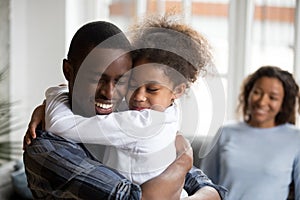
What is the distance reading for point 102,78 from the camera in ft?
2.65

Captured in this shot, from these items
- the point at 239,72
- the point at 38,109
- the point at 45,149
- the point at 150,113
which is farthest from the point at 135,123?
the point at 239,72

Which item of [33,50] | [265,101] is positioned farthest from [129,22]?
[265,101]

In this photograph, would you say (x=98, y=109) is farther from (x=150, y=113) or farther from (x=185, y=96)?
(x=185, y=96)

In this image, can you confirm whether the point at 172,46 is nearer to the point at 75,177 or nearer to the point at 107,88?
the point at 107,88

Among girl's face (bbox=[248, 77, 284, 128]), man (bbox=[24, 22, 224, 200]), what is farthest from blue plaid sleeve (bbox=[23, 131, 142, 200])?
girl's face (bbox=[248, 77, 284, 128])

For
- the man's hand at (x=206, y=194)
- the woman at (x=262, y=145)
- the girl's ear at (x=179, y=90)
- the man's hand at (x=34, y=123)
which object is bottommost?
the woman at (x=262, y=145)

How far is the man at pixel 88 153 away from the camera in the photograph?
0.81 m

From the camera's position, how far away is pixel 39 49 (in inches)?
135

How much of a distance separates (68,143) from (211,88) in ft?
0.92

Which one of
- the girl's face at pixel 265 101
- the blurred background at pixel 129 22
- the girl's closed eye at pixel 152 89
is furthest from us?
the blurred background at pixel 129 22

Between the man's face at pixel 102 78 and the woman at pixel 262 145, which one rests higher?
the man's face at pixel 102 78

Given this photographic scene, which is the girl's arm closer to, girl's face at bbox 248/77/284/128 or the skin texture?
the skin texture

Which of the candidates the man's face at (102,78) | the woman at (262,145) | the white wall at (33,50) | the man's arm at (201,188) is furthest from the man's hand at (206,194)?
the white wall at (33,50)

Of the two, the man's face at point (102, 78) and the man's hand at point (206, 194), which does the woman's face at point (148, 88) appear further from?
the man's hand at point (206, 194)
